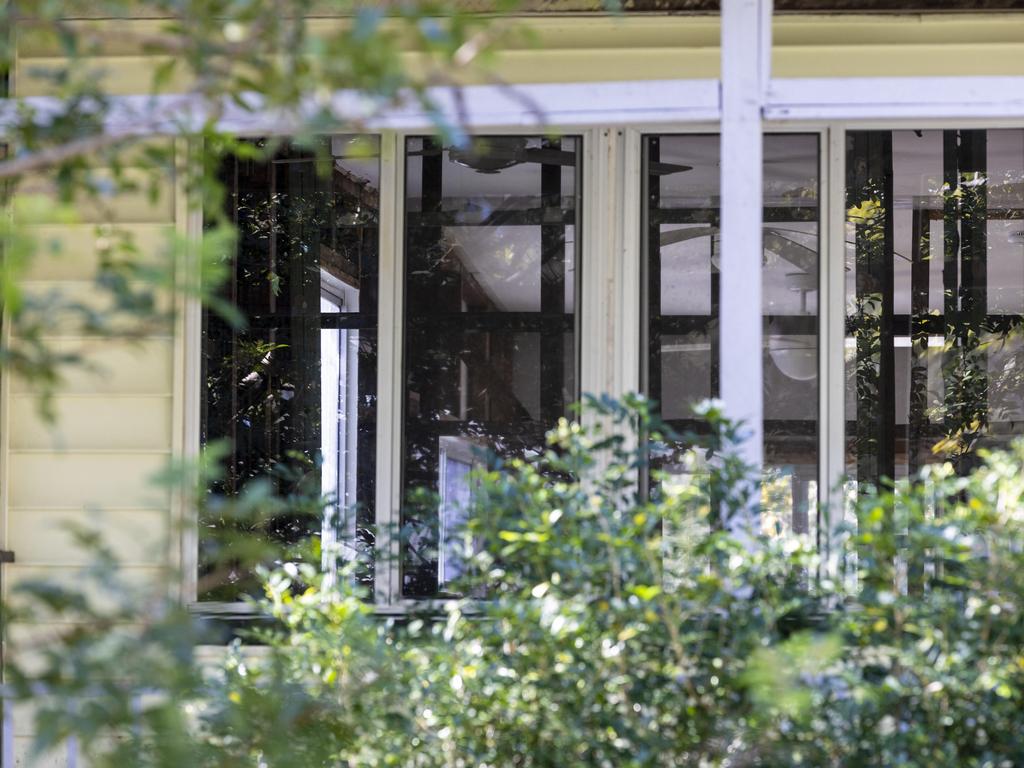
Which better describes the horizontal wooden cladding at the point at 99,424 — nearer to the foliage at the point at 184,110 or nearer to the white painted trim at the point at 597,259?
the white painted trim at the point at 597,259

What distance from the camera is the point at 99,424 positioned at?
164 inches

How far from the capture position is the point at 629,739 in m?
2.54

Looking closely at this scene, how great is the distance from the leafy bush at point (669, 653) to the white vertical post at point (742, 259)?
32cm

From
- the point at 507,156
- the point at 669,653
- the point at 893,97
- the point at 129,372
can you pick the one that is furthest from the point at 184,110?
the point at 507,156

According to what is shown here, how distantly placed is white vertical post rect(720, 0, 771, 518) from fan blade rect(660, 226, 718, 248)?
5.07ft

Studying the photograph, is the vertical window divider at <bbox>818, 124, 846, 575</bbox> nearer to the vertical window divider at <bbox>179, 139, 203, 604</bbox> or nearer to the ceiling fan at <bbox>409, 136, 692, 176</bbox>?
the ceiling fan at <bbox>409, 136, 692, 176</bbox>

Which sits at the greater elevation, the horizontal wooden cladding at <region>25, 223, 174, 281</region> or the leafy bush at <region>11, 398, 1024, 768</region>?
the horizontal wooden cladding at <region>25, 223, 174, 281</region>

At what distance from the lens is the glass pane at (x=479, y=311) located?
15.0 feet

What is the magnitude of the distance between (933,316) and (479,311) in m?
3.21

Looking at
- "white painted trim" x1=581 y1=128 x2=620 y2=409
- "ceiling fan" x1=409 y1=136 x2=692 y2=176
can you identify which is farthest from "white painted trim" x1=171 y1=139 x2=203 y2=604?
"white painted trim" x1=581 y1=128 x2=620 y2=409

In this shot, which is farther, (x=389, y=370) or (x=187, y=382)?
(x=389, y=370)

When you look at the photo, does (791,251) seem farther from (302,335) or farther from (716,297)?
(302,335)

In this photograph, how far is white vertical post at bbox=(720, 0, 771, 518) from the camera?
3.16 meters

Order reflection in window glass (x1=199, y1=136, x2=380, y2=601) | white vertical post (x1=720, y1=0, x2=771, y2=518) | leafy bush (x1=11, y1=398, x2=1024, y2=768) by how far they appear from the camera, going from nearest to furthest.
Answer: leafy bush (x1=11, y1=398, x2=1024, y2=768) < white vertical post (x1=720, y1=0, x2=771, y2=518) < reflection in window glass (x1=199, y1=136, x2=380, y2=601)
